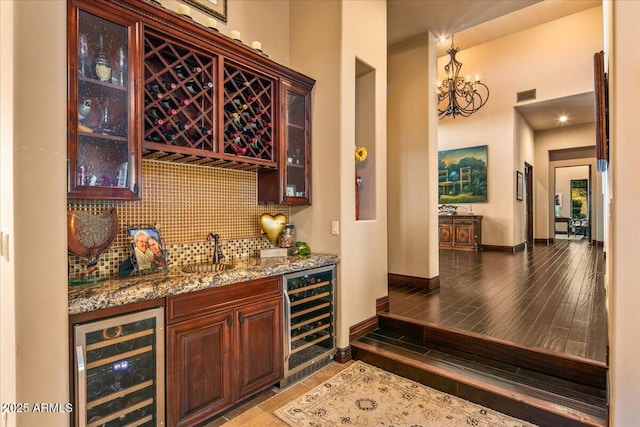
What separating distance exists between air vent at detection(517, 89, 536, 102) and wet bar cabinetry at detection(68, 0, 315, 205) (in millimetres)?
7200

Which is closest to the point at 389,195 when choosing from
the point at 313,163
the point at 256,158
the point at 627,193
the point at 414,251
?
the point at 414,251

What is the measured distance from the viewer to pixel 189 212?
2514 millimetres

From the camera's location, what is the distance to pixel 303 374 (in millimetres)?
2648

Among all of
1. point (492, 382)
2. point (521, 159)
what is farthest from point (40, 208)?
point (521, 159)

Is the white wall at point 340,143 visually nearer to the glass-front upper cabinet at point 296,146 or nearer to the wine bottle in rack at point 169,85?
the glass-front upper cabinet at point 296,146

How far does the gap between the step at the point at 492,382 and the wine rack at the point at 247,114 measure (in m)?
2.02

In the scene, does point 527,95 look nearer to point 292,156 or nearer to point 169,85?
point 292,156

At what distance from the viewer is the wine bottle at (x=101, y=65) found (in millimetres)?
1802

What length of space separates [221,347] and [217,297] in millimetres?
329

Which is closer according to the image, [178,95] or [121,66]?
[121,66]

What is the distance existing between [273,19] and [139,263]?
2.64m

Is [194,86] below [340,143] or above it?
above

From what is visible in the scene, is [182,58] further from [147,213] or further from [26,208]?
[26,208]

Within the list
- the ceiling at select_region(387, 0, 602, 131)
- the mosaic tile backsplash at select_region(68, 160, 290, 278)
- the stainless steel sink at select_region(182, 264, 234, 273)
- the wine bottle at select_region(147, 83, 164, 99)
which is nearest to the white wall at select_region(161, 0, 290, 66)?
the wine bottle at select_region(147, 83, 164, 99)
